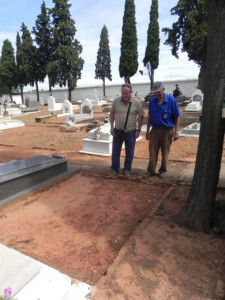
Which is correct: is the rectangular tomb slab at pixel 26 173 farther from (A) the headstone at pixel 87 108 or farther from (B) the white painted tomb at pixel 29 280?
(A) the headstone at pixel 87 108

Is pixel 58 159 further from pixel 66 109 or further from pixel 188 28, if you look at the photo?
pixel 66 109

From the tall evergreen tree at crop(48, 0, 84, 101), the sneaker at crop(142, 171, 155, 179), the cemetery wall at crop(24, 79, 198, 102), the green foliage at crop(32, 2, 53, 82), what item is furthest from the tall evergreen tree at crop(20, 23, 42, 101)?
the sneaker at crop(142, 171, 155, 179)

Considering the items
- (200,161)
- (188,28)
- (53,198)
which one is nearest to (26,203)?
(53,198)

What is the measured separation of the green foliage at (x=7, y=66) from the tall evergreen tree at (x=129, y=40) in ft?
45.3

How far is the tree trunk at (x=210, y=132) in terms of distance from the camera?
233 cm

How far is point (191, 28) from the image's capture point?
1156cm

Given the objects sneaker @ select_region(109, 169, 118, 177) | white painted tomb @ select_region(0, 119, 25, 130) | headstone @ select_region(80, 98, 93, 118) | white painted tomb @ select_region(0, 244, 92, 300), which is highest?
headstone @ select_region(80, 98, 93, 118)

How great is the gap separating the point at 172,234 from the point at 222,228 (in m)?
0.55

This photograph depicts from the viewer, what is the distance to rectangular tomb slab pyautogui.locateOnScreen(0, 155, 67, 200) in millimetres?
3627

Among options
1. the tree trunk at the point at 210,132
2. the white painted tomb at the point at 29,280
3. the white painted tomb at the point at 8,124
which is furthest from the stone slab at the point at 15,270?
the white painted tomb at the point at 8,124

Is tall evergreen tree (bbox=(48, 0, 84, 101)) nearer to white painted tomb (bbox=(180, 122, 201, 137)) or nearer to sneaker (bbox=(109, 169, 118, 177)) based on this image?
white painted tomb (bbox=(180, 122, 201, 137))

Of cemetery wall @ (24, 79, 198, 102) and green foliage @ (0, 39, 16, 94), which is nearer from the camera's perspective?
cemetery wall @ (24, 79, 198, 102)

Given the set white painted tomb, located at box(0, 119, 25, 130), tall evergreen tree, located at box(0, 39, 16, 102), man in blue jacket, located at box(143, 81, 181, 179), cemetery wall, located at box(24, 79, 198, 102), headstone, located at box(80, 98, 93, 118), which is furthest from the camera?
tall evergreen tree, located at box(0, 39, 16, 102)

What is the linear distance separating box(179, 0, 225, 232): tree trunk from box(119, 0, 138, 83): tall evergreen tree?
27.2 metres
